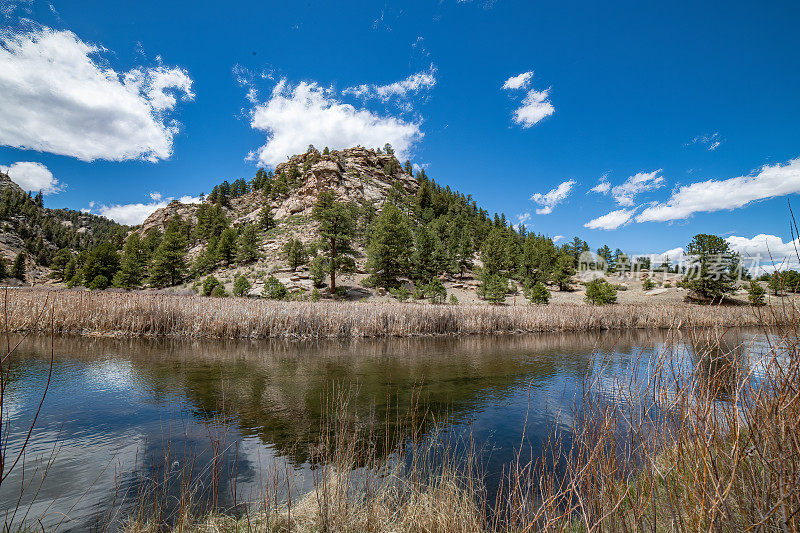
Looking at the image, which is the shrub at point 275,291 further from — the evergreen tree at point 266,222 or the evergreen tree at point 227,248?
the evergreen tree at point 266,222

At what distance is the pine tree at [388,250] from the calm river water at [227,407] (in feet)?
85.2

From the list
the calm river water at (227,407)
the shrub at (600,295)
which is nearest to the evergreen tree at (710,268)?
the shrub at (600,295)

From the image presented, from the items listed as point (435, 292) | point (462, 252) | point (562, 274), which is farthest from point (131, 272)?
point (562, 274)

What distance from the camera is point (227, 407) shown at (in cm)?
793

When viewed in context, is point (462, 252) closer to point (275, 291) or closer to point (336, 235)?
point (336, 235)

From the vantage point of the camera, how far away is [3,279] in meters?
57.2

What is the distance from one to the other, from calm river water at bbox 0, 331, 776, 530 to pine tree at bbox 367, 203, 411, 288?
1022 inches

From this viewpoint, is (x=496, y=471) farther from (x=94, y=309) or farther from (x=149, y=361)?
(x=94, y=309)

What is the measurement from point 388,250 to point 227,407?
34.1 meters

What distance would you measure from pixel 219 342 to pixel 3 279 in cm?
6918

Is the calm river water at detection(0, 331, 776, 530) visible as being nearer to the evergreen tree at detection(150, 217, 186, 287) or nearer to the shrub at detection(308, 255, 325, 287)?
the shrub at detection(308, 255, 325, 287)

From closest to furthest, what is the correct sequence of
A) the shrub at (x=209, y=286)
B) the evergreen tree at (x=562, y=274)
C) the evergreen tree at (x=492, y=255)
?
the shrub at (x=209, y=286) < the evergreen tree at (x=562, y=274) < the evergreen tree at (x=492, y=255)

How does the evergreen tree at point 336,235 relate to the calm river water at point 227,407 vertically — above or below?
above

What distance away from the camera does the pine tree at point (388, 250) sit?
41.4 m
